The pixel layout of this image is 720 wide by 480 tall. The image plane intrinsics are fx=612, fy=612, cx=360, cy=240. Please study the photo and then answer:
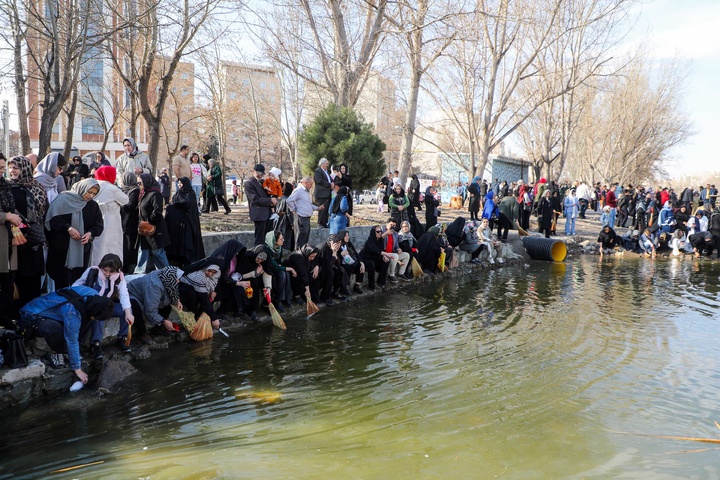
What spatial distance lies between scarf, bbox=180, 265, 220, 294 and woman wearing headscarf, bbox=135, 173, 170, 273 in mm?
993

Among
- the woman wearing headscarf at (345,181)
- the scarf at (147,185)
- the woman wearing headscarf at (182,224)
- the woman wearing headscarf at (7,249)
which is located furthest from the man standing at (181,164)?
the woman wearing headscarf at (7,249)

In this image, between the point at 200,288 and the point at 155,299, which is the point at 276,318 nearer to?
the point at 200,288

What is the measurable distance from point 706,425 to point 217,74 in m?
25.5

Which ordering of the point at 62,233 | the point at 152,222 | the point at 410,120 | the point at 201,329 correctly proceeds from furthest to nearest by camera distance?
the point at 410,120, the point at 152,222, the point at 201,329, the point at 62,233

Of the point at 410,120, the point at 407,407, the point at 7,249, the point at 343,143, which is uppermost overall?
the point at 410,120

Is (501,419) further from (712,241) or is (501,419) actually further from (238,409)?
(712,241)

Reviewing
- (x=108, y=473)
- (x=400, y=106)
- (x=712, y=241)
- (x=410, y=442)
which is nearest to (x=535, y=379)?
(x=410, y=442)

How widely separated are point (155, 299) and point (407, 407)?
3.69m

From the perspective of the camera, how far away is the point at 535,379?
676 centimetres

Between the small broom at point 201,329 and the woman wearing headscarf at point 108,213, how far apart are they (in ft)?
4.17

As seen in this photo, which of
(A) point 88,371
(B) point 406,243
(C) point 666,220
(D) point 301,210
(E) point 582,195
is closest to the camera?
(A) point 88,371

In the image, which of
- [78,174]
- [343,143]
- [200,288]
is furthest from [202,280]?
[343,143]

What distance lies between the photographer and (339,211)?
13312 mm

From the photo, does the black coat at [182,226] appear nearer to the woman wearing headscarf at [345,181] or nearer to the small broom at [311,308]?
the small broom at [311,308]
